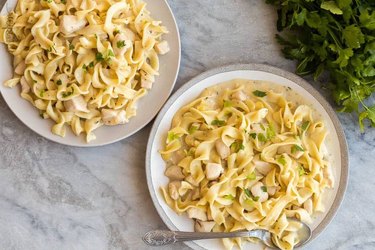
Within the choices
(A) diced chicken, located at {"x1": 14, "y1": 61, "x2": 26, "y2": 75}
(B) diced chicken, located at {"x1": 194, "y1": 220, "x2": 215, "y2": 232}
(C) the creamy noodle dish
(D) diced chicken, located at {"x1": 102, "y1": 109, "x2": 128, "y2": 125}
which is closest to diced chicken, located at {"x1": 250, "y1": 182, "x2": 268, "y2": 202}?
(C) the creamy noodle dish

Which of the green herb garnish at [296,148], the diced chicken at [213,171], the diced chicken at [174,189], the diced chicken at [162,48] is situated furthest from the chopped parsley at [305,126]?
the diced chicken at [162,48]

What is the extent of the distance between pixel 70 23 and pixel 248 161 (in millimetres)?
1197

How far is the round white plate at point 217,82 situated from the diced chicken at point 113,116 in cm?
18

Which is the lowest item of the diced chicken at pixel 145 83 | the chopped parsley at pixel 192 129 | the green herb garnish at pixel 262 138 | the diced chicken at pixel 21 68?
the chopped parsley at pixel 192 129

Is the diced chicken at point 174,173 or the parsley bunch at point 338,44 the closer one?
the parsley bunch at point 338,44

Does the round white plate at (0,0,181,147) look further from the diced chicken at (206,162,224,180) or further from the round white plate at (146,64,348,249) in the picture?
the diced chicken at (206,162,224,180)

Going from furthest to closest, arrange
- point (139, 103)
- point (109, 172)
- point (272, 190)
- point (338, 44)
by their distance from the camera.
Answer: point (109, 172)
point (139, 103)
point (272, 190)
point (338, 44)

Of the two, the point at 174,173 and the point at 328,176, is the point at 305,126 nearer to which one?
the point at 328,176

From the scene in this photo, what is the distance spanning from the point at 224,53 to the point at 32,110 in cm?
113

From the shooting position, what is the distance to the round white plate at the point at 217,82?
3076 millimetres

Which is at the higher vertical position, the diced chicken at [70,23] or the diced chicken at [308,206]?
the diced chicken at [70,23]

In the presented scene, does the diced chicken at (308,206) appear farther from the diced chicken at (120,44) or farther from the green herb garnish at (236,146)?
the diced chicken at (120,44)

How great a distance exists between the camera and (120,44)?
9.70 ft

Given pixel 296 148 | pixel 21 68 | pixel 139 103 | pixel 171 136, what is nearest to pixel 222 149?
pixel 171 136
